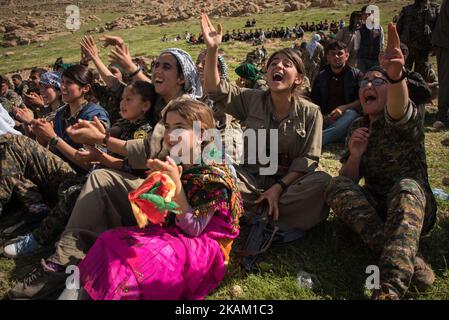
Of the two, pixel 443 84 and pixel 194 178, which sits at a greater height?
pixel 443 84

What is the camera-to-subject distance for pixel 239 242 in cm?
323

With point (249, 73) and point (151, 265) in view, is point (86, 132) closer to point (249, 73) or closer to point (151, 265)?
point (151, 265)

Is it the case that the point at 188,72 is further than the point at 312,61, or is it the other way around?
the point at 312,61

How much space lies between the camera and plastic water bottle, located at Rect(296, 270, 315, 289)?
8.87 feet

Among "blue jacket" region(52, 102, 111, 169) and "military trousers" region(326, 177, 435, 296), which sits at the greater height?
"blue jacket" region(52, 102, 111, 169)

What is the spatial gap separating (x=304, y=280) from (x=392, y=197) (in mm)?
909

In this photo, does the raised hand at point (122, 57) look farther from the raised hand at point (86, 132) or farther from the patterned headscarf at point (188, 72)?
the raised hand at point (86, 132)

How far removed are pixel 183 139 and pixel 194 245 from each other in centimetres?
71

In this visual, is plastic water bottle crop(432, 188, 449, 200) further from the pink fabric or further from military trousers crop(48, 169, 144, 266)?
military trousers crop(48, 169, 144, 266)

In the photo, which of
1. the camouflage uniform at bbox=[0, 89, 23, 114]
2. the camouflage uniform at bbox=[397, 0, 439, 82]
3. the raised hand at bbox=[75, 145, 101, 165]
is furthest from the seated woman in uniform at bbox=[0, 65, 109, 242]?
the camouflage uniform at bbox=[397, 0, 439, 82]

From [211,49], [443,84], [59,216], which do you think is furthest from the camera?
[443,84]

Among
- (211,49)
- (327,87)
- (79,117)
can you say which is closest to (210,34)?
(211,49)

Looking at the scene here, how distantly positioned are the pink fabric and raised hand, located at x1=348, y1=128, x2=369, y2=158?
1.43 m

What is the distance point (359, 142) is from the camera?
302cm
